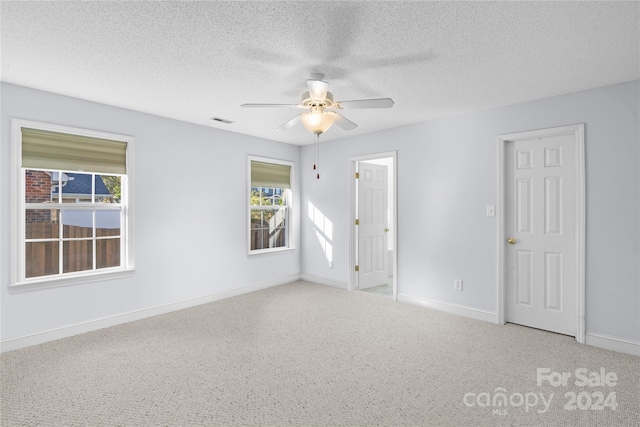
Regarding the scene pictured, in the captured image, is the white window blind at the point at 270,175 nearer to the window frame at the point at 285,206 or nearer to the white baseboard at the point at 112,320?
the window frame at the point at 285,206

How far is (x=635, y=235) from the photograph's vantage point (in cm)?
296

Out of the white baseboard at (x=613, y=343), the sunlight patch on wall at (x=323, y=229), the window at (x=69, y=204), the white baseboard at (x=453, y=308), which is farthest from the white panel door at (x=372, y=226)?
the window at (x=69, y=204)

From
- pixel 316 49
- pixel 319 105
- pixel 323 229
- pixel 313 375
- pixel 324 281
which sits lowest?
pixel 313 375

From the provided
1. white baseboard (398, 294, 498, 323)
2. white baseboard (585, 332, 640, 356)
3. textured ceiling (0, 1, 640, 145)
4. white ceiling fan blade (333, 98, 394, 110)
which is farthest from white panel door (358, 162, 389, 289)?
white baseboard (585, 332, 640, 356)

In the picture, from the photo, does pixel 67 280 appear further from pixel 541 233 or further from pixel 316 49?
pixel 541 233

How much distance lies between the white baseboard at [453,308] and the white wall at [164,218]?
220 cm

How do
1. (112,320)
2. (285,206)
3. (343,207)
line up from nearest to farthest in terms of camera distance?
(112,320), (343,207), (285,206)

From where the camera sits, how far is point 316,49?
7.83ft

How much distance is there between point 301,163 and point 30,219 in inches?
152

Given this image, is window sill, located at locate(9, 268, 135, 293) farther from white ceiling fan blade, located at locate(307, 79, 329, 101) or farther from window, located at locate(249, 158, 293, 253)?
white ceiling fan blade, located at locate(307, 79, 329, 101)

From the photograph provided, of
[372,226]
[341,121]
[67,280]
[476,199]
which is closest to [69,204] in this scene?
[67,280]

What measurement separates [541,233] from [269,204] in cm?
391

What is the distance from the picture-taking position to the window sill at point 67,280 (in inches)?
123

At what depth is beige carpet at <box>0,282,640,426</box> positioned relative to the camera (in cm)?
215
